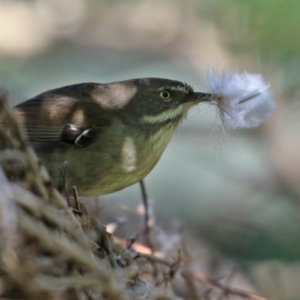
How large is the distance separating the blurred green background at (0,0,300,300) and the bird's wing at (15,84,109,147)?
324 millimetres

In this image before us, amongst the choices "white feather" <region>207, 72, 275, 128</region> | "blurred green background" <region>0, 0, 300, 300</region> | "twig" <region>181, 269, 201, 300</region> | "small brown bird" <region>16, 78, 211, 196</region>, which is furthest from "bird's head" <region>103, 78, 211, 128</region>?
"twig" <region>181, 269, 201, 300</region>

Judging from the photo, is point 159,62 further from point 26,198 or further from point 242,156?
point 26,198

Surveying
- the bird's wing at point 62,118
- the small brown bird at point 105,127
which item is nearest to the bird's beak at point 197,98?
the small brown bird at point 105,127

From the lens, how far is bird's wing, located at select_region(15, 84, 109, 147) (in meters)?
3.64

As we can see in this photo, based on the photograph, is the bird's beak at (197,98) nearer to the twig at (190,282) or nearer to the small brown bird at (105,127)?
the small brown bird at (105,127)

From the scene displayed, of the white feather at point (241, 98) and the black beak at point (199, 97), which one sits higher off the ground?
the white feather at point (241, 98)

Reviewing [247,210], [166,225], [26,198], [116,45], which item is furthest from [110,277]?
[116,45]

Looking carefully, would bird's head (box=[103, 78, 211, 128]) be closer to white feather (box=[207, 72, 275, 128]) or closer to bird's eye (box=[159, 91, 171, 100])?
bird's eye (box=[159, 91, 171, 100])

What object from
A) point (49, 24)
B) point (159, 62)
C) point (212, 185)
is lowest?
point (212, 185)

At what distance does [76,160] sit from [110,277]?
182 centimetres

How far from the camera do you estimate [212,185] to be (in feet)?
19.9

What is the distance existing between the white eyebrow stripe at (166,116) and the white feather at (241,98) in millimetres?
513

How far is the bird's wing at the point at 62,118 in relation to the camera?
143 inches

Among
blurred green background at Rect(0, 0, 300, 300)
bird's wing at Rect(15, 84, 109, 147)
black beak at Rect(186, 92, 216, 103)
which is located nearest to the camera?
black beak at Rect(186, 92, 216, 103)
